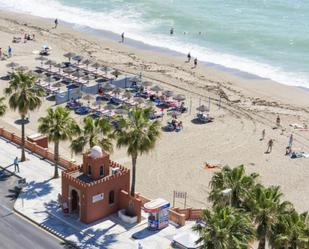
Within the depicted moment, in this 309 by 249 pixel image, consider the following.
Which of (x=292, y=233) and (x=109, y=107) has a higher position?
(x=292, y=233)

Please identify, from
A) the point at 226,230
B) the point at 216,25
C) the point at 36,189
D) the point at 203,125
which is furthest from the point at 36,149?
the point at 216,25

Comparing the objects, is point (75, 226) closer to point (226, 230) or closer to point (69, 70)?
point (226, 230)

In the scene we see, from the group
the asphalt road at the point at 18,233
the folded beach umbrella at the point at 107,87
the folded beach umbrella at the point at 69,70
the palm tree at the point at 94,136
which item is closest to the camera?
the asphalt road at the point at 18,233

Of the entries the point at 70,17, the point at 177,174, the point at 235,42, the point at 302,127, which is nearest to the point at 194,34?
the point at 235,42

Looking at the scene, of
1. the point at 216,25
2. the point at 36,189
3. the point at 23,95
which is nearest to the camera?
the point at 36,189

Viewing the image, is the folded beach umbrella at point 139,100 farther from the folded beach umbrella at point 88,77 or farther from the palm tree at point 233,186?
the palm tree at point 233,186

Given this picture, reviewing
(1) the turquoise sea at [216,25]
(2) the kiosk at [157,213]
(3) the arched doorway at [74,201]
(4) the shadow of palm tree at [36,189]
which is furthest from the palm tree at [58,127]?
(1) the turquoise sea at [216,25]

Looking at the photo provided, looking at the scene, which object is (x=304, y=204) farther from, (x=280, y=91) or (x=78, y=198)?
(x=280, y=91)

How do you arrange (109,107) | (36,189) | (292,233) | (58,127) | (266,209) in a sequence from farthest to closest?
(109,107) → (36,189) → (58,127) → (266,209) → (292,233)
